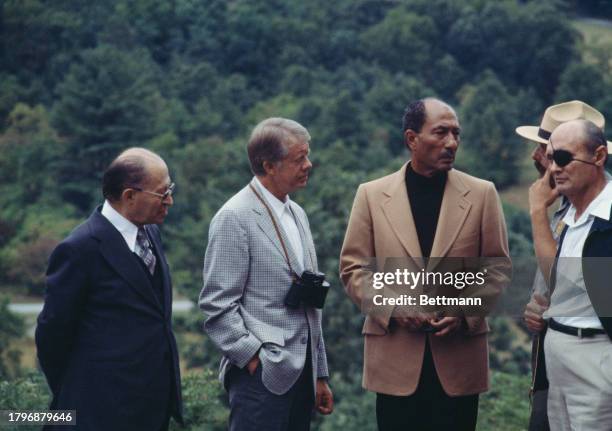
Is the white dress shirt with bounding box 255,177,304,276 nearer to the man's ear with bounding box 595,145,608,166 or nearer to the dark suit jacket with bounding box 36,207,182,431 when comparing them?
the dark suit jacket with bounding box 36,207,182,431

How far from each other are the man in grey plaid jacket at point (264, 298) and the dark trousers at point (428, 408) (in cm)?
39

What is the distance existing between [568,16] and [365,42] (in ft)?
51.5

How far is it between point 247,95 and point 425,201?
61.2 m

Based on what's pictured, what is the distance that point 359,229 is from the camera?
4.89 metres

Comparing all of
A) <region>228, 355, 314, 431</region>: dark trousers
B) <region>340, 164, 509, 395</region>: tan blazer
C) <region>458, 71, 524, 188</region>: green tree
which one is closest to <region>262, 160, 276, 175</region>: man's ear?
<region>340, 164, 509, 395</region>: tan blazer

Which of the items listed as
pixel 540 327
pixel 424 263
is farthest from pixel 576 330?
pixel 424 263

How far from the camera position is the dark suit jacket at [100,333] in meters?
4.36

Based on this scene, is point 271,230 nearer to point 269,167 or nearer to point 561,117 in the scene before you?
point 269,167

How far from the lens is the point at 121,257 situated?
4.46 metres

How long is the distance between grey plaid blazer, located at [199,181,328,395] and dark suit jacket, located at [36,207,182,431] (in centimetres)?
28

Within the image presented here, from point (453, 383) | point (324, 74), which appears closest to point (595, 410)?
point (453, 383)

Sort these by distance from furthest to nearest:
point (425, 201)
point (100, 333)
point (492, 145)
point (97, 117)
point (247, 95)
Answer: point (247, 95) < point (492, 145) < point (97, 117) < point (425, 201) < point (100, 333)

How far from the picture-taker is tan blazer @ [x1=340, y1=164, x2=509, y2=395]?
471 centimetres

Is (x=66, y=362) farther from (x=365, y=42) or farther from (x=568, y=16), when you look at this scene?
(x=568, y=16)
